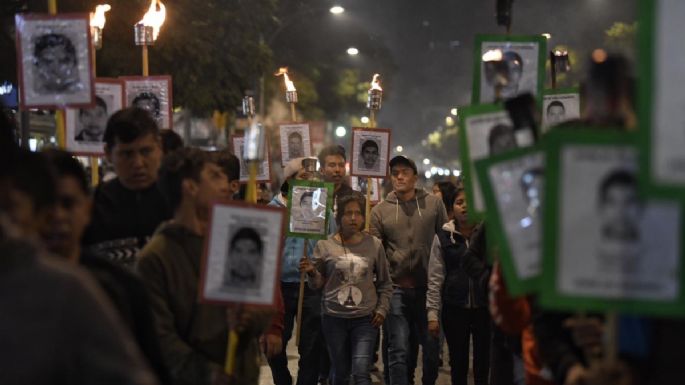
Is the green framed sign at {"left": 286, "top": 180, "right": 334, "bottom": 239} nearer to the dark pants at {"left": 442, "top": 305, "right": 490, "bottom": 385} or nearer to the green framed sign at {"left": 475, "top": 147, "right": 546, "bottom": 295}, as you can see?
the dark pants at {"left": 442, "top": 305, "right": 490, "bottom": 385}

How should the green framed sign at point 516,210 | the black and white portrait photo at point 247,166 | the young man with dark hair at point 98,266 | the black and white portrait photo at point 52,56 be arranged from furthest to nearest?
the black and white portrait photo at point 247,166 → the black and white portrait photo at point 52,56 → the green framed sign at point 516,210 → the young man with dark hair at point 98,266

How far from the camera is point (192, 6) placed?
22234 mm

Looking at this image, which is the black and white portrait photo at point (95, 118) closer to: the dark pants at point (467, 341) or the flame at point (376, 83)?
the dark pants at point (467, 341)

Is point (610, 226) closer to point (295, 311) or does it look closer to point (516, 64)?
point (516, 64)

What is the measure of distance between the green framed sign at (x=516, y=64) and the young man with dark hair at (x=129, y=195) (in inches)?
73.7

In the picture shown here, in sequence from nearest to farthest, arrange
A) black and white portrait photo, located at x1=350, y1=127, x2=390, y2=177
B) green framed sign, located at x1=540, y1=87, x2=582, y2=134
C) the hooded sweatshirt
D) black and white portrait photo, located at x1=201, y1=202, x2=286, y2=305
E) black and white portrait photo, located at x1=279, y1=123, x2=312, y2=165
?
black and white portrait photo, located at x1=201, y1=202, x2=286, y2=305, green framed sign, located at x1=540, y1=87, x2=582, y2=134, the hooded sweatshirt, black and white portrait photo, located at x1=350, y1=127, x2=390, y2=177, black and white portrait photo, located at x1=279, y1=123, x2=312, y2=165

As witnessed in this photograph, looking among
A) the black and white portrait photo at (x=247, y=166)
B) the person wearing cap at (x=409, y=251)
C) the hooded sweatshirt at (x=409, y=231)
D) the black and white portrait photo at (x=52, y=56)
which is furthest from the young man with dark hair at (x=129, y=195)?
the black and white portrait photo at (x=247, y=166)

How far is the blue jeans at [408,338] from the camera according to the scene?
A: 31.6 feet

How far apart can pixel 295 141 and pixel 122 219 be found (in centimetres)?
633

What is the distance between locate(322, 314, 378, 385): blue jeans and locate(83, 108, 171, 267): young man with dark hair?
3255 mm

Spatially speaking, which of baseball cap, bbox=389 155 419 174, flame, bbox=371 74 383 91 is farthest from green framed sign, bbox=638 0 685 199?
flame, bbox=371 74 383 91

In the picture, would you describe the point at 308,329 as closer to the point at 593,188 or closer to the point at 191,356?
the point at 191,356

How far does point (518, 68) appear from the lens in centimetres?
647

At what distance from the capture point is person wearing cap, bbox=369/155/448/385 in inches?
394
